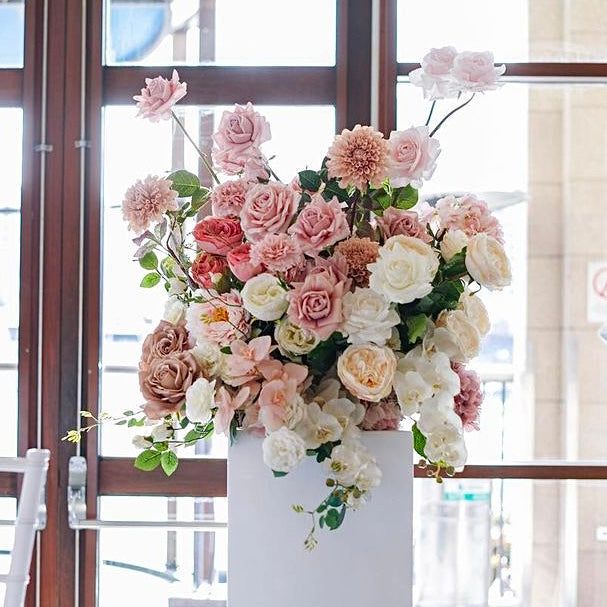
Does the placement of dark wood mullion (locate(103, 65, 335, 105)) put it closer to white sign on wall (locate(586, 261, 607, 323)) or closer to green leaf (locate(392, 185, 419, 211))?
white sign on wall (locate(586, 261, 607, 323))

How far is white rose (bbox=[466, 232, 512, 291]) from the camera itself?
3.60 ft

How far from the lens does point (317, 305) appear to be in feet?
3.43

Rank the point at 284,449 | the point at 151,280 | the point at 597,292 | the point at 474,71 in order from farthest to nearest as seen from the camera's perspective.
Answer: the point at 597,292 → the point at 151,280 → the point at 474,71 → the point at 284,449

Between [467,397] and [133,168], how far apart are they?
1290mm

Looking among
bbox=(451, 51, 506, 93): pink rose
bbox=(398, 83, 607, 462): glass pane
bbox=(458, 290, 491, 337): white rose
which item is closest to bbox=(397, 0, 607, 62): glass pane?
bbox=(398, 83, 607, 462): glass pane

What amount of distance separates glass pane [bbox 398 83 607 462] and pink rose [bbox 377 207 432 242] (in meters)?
1.05

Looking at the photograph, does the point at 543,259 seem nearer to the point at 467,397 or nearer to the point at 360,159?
the point at 467,397

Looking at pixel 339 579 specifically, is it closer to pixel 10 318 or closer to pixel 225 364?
pixel 225 364

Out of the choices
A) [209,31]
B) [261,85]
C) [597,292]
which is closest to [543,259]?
[597,292]

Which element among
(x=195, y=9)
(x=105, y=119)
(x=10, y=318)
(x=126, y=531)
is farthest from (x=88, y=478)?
(x=195, y=9)

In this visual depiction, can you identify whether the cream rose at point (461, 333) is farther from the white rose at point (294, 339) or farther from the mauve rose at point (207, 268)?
the mauve rose at point (207, 268)

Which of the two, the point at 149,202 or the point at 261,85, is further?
the point at 261,85

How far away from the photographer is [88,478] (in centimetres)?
214

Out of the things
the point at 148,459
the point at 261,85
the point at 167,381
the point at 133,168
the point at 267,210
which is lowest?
the point at 148,459
